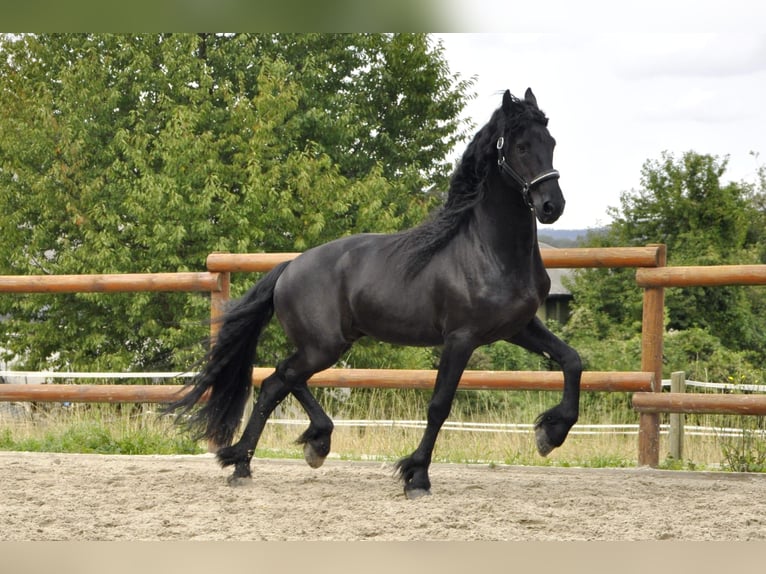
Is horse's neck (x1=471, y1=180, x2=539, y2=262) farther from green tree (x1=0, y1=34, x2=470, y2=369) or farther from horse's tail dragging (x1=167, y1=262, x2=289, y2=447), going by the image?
green tree (x1=0, y1=34, x2=470, y2=369)

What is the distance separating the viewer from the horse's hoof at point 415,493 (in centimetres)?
468

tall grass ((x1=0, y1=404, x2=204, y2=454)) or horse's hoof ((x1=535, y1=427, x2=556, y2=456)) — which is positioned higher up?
horse's hoof ((x1=535, y1=427, x2=556, y2=456))

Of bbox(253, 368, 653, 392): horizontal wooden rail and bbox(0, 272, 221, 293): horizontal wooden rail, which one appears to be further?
bbox(0, 272, 221, 293): horizontal wooden rail

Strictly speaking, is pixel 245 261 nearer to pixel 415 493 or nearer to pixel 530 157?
pixel 415 493

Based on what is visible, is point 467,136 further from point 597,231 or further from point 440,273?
point 440,273

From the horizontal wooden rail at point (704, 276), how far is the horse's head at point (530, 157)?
139 centimetres

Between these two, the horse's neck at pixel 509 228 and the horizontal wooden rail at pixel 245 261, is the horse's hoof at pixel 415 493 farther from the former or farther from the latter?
the horizontal wooden rail at pixel 245 261

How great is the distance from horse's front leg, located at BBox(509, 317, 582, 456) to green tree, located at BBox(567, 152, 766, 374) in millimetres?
19055

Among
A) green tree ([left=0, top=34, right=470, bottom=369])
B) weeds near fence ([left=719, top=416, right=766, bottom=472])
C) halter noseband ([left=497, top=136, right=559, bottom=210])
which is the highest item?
green tree ([left=0, top=34, right=470, bottom=369])

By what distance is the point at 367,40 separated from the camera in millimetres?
23328

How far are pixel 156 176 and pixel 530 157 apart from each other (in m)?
12.7

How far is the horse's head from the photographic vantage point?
170 inches

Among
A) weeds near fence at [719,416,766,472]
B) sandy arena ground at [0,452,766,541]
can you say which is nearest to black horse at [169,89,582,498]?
sandy arena ground at [0,452,766,541]

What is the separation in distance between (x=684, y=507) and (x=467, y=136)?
19712mm
